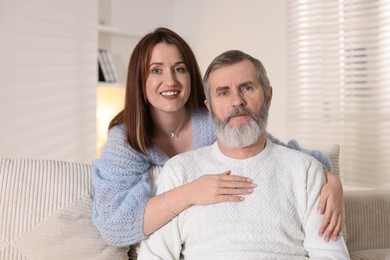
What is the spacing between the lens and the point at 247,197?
180cm

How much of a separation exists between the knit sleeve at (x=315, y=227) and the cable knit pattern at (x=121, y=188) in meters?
0.22

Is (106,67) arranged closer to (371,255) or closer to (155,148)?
(155,148)

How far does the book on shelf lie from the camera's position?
15.9 feet

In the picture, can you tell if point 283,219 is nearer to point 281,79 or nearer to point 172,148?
point 172,148

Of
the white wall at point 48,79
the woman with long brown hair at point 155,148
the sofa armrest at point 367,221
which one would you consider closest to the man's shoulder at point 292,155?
the woman with long brown hair at point 155,148

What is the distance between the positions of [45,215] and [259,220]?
2.27 feet

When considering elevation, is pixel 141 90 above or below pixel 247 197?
above

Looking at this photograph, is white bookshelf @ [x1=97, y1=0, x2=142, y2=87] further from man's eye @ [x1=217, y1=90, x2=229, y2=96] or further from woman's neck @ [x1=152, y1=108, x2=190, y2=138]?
man's eye @ [x1=217, y1=90, x2=229, y2=96]

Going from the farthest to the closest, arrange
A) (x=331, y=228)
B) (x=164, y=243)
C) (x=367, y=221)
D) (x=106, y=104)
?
(x=106, y=104) → (x=367, y=221) → (x=164, y=243) → (x=331, y=228)

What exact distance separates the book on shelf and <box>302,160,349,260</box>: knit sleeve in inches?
129

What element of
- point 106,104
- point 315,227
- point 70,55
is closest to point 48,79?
point 70,55

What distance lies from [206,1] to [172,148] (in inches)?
127

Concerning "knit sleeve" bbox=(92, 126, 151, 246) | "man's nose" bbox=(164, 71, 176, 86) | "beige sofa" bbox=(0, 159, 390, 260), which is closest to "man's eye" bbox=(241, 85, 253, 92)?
"man's nose" bbox=(164, 71, 176, 86)

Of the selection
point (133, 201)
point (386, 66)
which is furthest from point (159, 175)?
point (386, 66)
